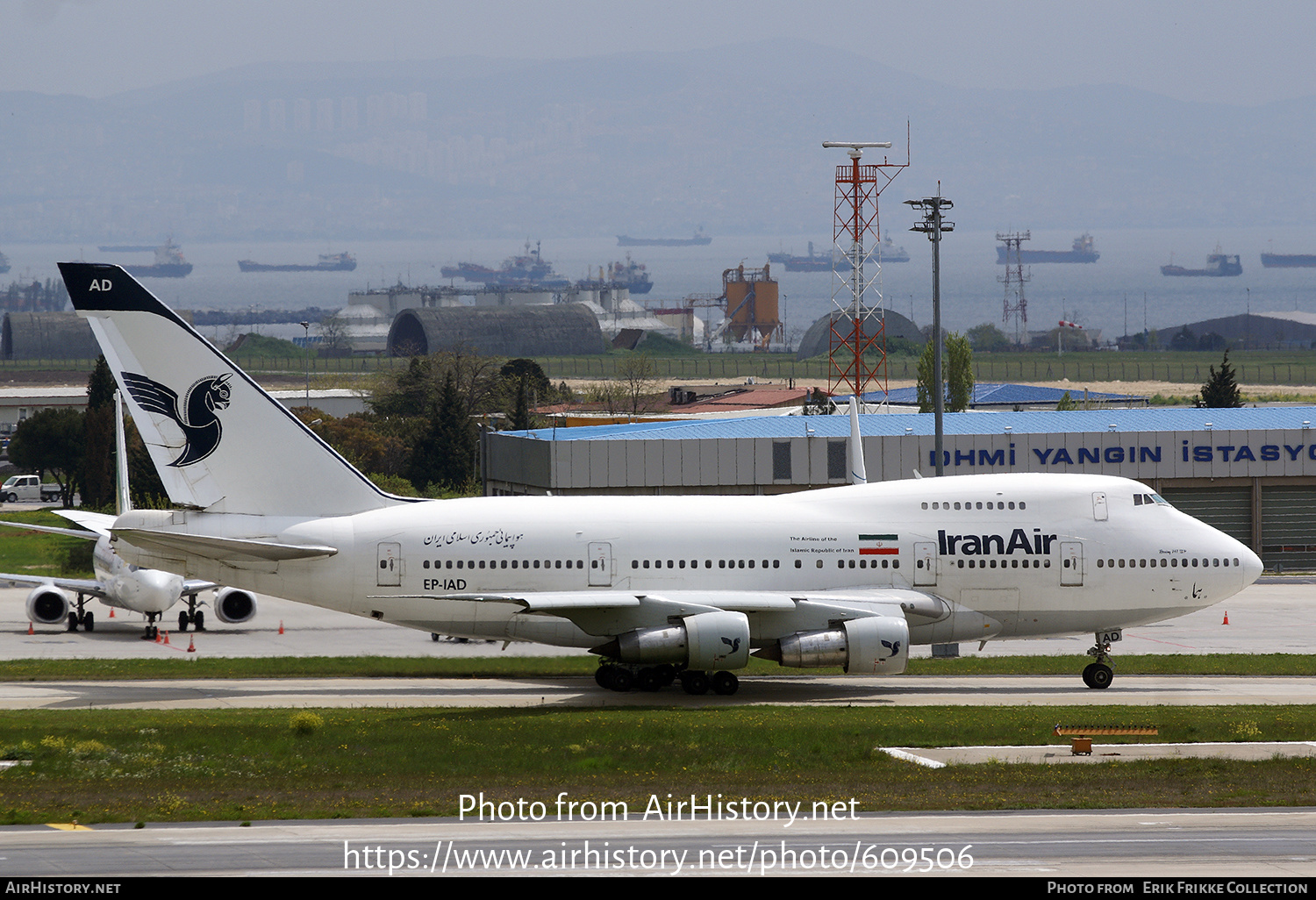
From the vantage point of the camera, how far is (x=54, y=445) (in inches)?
4407

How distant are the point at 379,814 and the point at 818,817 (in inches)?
271

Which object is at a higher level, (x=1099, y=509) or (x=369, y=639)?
(x=1099, y=509)

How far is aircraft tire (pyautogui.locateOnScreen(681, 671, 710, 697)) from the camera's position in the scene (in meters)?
37.1

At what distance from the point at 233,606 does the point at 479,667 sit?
12.6 metres

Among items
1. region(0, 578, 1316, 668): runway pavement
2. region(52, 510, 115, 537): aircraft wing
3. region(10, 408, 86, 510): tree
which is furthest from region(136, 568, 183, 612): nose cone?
region(10, 408, 86, 510): tree

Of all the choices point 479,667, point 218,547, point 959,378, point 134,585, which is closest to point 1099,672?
point 479,667

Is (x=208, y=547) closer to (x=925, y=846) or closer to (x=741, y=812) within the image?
(x=741, y=812)

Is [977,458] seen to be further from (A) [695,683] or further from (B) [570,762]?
A: (B) [570,762]

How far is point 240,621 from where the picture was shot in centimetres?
5100

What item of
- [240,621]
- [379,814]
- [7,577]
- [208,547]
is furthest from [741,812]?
[7,577]

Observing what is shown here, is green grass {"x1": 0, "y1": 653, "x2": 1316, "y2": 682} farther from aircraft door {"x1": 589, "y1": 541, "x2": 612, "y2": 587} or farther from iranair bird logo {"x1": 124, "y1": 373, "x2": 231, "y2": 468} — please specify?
iranair bird logo {"x1": 124, "y1": 373, "x2": 231, "y2": 468}

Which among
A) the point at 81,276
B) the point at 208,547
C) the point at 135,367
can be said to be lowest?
the point at 208,547

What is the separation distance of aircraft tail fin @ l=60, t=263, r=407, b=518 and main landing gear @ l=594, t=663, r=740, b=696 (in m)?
7.58
